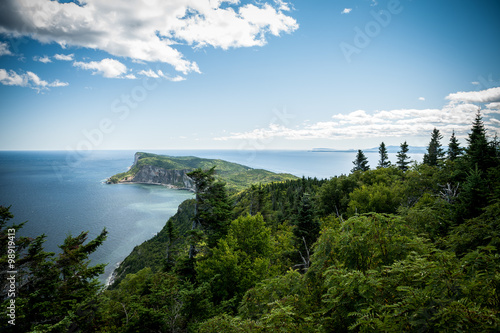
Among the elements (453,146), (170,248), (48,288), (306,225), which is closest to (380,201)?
(306,225)

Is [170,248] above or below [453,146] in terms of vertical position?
below

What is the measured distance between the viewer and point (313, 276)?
595cm

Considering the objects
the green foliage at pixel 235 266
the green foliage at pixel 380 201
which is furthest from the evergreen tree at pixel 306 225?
the green foliage at pixel 380 201

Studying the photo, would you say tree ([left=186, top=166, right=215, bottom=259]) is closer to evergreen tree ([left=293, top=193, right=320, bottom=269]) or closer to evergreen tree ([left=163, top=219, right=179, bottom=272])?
evergreen tree ([left=163, top=219, right=179, bottom=272])

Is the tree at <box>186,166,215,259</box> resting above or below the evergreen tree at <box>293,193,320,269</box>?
above

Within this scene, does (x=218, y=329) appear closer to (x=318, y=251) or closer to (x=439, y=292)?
(x=318, y=251)

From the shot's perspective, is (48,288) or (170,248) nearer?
(48,288)

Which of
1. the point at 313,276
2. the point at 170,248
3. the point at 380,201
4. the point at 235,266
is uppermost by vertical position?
the point at 313,276

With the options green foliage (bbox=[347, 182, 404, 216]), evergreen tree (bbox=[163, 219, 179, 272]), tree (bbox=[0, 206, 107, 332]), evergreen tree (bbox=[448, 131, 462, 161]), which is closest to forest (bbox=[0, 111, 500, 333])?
tree (bbox=[0, 206, 107, 332])

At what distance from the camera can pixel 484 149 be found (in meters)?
18.2

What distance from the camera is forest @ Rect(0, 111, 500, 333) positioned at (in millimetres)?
3293

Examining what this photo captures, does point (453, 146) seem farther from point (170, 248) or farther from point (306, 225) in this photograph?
point (170, 248)

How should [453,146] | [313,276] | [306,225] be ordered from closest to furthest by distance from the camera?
[313,276]
[306,225]
[453,146]

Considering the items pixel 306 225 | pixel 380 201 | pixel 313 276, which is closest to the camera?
pixel 313 276
